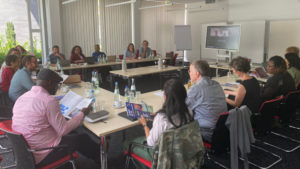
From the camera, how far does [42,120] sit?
1963mm

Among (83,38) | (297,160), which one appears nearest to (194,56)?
(83,38)

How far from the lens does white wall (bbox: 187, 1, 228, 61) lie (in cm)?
939

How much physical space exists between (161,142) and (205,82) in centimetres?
101

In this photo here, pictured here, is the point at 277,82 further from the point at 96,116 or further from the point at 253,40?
the point at 253,40

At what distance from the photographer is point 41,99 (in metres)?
1.96

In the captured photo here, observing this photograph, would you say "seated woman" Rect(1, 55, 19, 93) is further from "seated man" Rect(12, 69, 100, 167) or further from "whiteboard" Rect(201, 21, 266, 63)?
"whiteboard" Rect(201, 21, 266, 63)

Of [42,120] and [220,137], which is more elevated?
[42,120]

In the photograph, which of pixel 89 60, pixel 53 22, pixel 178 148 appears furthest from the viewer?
pixel 53 22

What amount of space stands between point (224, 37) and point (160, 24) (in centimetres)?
428

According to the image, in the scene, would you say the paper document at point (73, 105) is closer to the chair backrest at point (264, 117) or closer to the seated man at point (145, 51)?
the chair backrest at point (264, 117)

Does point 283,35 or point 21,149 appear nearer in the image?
point 21,149

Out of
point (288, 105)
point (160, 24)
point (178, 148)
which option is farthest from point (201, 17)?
point (178, 148)

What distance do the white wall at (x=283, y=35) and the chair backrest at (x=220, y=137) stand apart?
6411mm

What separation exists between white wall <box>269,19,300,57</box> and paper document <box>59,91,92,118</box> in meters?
7.14
